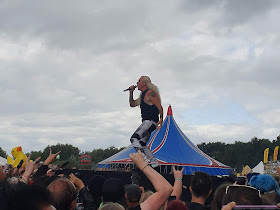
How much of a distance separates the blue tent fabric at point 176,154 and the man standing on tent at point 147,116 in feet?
39.7

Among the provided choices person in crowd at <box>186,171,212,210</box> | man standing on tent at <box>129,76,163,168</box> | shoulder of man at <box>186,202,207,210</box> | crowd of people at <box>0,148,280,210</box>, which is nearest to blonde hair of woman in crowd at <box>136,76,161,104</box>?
man standing on tent at <box>129,76,163,168</box>

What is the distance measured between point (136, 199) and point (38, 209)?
191 centimetres

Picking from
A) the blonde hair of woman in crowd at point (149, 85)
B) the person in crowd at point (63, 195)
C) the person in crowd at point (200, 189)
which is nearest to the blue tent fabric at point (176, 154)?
the blonde hair of woman in crowd at point (149, 85)

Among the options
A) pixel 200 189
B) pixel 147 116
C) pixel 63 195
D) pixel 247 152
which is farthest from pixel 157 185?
pixel 247 152

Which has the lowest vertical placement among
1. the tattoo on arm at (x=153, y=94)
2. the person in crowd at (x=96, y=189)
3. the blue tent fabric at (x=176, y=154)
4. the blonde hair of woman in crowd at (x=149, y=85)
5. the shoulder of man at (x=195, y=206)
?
the shoulder of man at (x=195, y=206)

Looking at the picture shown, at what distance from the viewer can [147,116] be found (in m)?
8.83

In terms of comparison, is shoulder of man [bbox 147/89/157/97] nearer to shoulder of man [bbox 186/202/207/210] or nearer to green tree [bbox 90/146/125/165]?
shoulder of man [bbox 186/202/207/210]

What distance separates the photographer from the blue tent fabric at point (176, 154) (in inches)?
845

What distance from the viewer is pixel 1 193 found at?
1927mm

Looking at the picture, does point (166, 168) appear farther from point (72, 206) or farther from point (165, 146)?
point (72, 206)

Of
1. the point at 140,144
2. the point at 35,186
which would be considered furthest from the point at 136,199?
the point at 140,144

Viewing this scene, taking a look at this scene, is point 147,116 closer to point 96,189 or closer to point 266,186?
point 96,189

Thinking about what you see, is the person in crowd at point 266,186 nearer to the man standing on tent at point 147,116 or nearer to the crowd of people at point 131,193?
the crowd of people at point 131,193

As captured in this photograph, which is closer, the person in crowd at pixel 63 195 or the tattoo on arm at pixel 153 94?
the person in crowd at pixel 63 195
